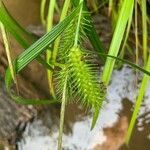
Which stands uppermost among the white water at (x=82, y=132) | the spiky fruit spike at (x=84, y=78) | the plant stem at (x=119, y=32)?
the plant stem at (x=119, y=32)

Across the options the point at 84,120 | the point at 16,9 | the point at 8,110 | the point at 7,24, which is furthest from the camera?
the point at 16,9

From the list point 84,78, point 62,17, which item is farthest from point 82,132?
point 84,78

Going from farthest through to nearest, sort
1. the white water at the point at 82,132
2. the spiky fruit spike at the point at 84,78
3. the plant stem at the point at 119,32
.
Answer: the white water at the point at 82,132, the plant stem at the point at 119,32, the spiky fruit spike at the point at 84,78

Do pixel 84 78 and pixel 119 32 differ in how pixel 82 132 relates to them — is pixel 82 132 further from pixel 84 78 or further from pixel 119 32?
pixel 84 78

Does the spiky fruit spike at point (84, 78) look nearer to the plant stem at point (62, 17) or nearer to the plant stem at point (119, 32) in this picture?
the plant stem at point (119, 32)

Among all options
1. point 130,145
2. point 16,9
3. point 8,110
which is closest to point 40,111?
point 8,110

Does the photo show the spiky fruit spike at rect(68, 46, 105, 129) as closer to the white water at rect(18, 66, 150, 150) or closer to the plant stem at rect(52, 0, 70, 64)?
the plant stem at rect(52, 0, 70, 64)

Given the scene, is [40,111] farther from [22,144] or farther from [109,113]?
[109,113]

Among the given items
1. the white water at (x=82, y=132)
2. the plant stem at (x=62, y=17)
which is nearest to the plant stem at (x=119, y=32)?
the plant stem at (x=62, y=17)
